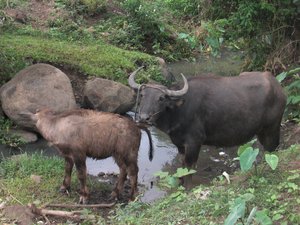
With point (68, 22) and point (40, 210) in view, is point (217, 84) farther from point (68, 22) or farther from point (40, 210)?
point (68, 22)

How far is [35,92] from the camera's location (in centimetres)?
949

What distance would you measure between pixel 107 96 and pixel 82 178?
3642 millimetres

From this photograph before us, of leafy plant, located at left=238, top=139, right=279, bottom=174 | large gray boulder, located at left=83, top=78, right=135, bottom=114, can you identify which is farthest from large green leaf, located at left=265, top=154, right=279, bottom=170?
large gray boulder, located at left=83, top=78, right=135, bottom=114

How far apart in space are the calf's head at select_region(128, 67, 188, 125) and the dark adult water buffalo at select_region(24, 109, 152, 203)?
192mm

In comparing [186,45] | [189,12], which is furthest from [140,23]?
[189,12]

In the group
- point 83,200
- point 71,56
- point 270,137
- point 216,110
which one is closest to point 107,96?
point 71,56

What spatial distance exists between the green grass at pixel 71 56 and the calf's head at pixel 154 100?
420 cm

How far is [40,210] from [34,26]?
31.4ft

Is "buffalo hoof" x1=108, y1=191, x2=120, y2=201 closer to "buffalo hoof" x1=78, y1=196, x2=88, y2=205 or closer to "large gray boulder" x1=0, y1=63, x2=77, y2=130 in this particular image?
"buffalo hoof" x1=78, y1=196, x2=88, y2=205

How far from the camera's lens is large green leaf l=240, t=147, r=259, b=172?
15.8ft

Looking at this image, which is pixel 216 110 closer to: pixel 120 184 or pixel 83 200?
pixel 120 184

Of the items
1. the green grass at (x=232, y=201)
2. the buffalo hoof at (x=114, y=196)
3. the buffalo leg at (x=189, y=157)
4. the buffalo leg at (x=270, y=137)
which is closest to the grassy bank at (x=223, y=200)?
the green grass at (x=232, y=201)

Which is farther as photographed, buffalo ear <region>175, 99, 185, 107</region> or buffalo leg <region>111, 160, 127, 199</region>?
buffalo ear <region>175, 99, 185, 107</region>

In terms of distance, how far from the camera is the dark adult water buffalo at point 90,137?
6645 mm
